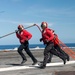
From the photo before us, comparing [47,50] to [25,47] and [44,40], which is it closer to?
[44,40]

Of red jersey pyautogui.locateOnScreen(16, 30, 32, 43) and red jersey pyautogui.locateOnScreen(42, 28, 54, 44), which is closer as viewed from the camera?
red jersey pyautogui.locateOnScreen(42, 28, 54, 44)

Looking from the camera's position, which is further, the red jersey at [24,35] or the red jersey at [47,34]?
the red jersey at [24,35]

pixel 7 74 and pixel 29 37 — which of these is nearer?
pixel 7 74

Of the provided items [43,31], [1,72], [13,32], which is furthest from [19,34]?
[1,72]

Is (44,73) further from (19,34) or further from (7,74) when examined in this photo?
(19,34)

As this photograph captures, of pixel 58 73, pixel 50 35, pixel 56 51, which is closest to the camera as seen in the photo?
pixel 58 73

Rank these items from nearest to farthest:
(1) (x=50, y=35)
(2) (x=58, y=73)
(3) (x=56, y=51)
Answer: (2) (x=58, y=73) < (1) (x=50, y=35) < (3) (x=56, y=51)

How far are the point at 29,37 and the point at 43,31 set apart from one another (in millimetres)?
1075

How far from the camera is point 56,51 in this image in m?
13.4

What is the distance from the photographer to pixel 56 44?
1355cm

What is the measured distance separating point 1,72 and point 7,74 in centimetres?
61

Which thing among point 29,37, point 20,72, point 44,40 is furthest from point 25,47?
point 20,72

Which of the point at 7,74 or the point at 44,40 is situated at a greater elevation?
the point at 44,40

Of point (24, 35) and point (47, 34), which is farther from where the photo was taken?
point (24, 35)
